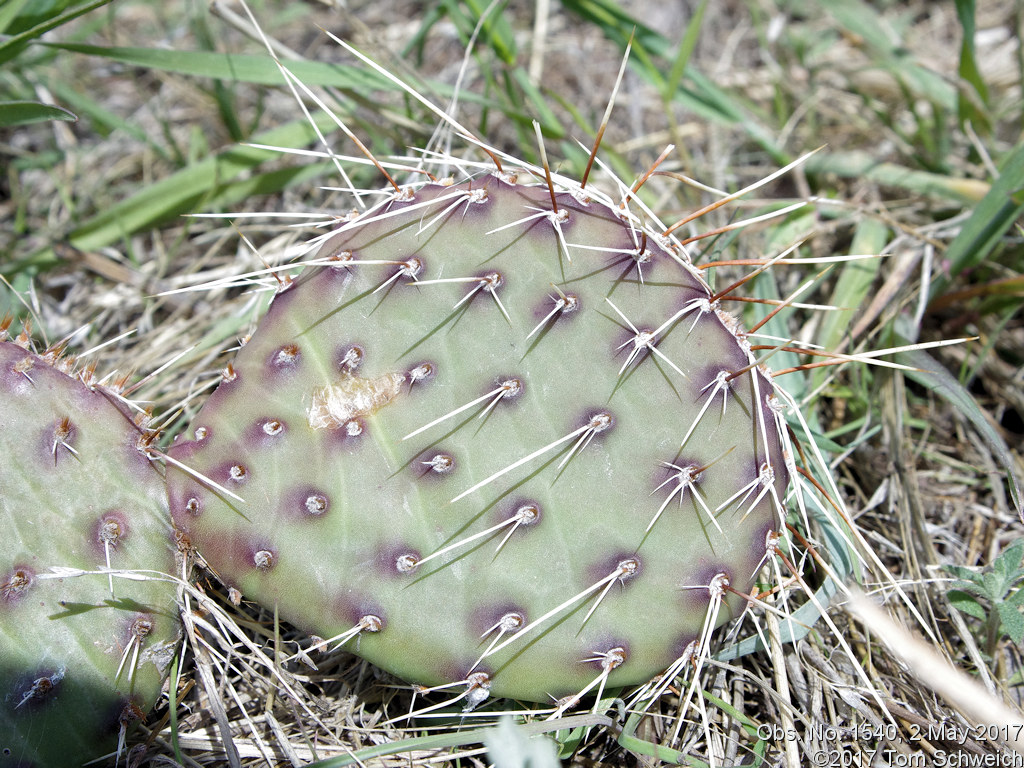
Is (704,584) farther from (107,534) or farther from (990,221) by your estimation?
(990,221)

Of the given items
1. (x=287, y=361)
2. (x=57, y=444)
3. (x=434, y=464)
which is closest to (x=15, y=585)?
(x=57, y=444)

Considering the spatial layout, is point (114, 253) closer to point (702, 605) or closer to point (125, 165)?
point (125, 165)

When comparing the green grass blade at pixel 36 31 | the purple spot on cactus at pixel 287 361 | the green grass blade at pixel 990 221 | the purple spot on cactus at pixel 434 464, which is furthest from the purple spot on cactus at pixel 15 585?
the green grass blade at pixel 990 221

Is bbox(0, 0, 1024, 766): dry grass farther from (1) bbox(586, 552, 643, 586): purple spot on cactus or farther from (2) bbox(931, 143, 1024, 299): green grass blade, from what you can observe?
(1) bbox(586, 552, 643, 586): purple spot on cactus

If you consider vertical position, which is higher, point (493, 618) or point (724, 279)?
point (724, 279)

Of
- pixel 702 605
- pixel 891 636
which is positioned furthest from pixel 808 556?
pixel 891 636

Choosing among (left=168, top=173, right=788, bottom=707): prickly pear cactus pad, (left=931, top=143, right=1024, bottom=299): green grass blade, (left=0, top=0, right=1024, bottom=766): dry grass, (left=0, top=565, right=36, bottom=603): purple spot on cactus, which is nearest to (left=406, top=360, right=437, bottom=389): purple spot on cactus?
(left=168, top=173, right=788, bottom=707): prickly pear cactus pad

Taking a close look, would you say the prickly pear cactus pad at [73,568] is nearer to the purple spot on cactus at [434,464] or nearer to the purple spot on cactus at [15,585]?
the purple spot on cactus at [15,585]
